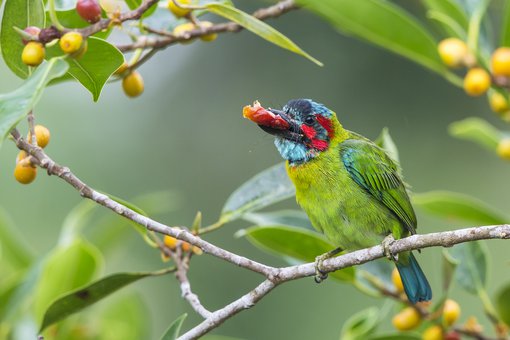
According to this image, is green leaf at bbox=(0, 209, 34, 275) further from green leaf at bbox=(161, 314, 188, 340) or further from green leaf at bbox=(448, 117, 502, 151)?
green leaf at bbox=(448, 117, 502, 151)

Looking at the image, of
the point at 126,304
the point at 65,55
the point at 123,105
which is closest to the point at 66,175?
the point at 65,55

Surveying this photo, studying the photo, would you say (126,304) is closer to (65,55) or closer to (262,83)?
(65,55)

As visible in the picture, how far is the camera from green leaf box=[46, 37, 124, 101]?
222cm

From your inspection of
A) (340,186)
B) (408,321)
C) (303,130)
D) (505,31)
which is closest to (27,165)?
(303,130)

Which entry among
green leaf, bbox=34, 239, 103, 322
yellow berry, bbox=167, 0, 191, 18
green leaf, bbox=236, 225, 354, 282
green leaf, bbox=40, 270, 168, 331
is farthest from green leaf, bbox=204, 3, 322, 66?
green leaf, bbox=34, 239, 103, 322

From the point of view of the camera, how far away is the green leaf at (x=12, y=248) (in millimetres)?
3412

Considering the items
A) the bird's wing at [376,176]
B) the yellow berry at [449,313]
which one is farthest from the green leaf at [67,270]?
the yellow berry at [449,313]

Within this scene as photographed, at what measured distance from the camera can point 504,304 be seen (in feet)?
9.88

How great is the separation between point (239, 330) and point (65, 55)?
4632 millimetres

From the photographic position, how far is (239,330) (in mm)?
6566

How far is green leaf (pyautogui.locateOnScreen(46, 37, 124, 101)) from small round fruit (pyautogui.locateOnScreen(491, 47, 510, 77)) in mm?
1392

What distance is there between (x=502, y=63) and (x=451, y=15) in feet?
1.19

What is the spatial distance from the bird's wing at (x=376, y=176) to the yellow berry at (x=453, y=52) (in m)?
0.49

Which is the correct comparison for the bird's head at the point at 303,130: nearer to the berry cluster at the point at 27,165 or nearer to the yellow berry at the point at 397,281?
the yellow berry at the point at 397,281
